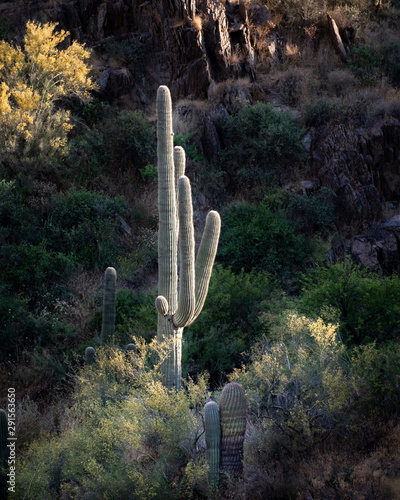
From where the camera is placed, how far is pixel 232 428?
6.30 m

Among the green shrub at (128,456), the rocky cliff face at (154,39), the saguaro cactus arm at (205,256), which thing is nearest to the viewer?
the green shrub at (128,456)

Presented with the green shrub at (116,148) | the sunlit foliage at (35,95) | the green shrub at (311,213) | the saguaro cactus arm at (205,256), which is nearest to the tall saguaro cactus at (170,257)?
the saguaro cactus arm at (205,256)

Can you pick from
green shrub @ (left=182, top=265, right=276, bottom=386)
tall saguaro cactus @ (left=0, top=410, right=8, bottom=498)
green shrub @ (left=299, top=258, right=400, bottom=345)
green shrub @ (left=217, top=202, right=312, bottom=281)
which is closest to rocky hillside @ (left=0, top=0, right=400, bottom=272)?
green shrub @ (left=217, top=202, right=312, bottom=281)

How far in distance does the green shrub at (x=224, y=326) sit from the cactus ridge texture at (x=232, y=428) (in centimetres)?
319

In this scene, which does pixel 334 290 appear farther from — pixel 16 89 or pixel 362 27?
pixel 362 27

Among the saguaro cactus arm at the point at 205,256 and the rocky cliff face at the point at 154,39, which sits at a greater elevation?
the rocky cliff face at the point at 154,39

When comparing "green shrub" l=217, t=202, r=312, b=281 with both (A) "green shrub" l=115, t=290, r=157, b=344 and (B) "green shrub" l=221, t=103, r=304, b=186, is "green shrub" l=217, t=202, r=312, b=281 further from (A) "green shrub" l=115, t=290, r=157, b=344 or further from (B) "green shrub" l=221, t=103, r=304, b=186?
(A) "green shrub" l=115, t=290, r=157, b=344

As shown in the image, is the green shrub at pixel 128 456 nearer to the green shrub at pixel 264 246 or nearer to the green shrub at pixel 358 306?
the green shrub at pixel 358 306

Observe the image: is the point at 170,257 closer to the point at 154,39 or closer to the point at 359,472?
the point at 359,472

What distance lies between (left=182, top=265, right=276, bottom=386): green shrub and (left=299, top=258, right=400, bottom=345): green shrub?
3.98 ft

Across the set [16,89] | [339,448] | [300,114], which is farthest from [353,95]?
[339,448]

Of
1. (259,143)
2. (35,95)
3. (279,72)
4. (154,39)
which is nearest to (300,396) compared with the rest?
(259,143)

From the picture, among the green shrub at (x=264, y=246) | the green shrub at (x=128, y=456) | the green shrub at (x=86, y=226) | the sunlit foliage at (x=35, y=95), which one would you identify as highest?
the sunlit foliage at (x=35, y=95)

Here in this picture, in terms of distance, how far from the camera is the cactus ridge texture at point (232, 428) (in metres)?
6.30
